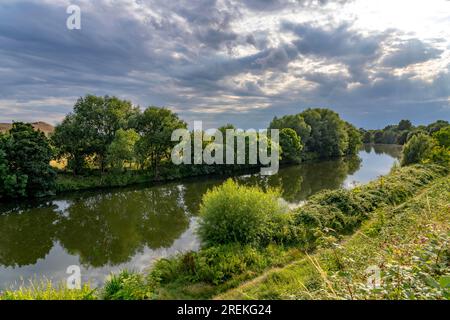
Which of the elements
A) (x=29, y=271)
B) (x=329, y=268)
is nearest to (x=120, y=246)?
(x=29, y=271)

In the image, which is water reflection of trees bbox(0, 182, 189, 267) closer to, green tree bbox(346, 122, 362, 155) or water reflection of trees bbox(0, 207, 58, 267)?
water reflection of trees bbox(0, 207, 58, 267)

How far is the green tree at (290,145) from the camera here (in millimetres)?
47812

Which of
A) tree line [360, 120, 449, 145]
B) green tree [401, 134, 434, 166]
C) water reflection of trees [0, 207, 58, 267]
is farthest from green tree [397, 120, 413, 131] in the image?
water reflection of trees [0, 207, 58, 267]

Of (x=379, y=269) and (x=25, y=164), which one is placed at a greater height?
(x=25, y=164)

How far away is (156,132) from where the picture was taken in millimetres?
37844

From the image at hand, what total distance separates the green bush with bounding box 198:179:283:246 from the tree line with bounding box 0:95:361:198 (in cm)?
2113

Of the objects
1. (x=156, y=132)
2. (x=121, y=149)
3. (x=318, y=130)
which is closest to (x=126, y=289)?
(x=121, y=149)

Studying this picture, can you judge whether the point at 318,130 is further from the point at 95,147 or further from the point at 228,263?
the point at 228,263

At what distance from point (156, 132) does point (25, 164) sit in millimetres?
15158

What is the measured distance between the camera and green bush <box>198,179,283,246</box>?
11.3m

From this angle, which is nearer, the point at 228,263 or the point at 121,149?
the point at 228,263

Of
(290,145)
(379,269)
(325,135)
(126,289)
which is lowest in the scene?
(126,289)

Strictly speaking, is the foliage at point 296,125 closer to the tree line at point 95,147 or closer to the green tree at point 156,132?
the tree line at point 95,147

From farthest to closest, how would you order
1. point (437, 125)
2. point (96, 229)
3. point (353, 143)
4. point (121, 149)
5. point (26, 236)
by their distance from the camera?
point (437, 125), point (353, 143), point (121, 149), point (96, 229), point (26, 236)
